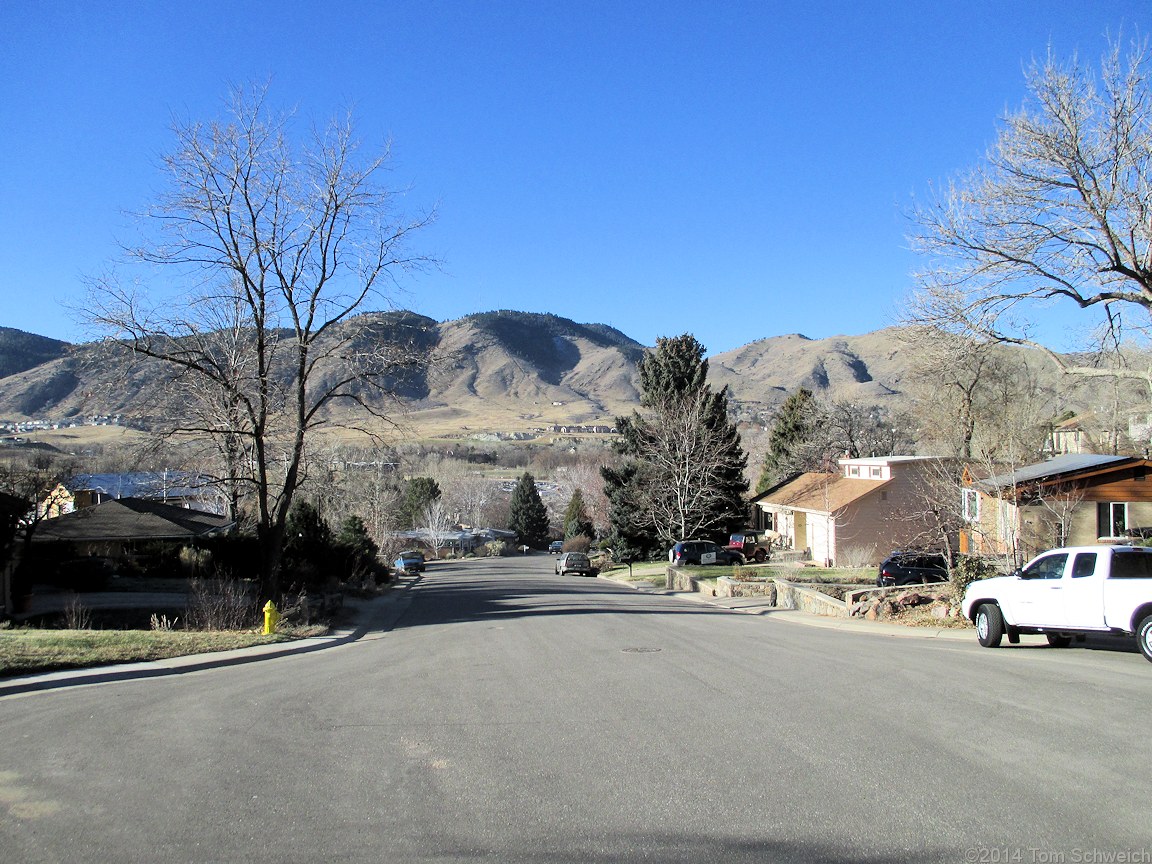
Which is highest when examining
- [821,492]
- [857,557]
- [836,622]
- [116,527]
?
[821,492]

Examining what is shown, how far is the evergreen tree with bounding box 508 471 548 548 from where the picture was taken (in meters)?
109

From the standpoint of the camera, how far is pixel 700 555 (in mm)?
46750

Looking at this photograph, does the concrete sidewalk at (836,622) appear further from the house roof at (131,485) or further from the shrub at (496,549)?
the shrub at (496,549)

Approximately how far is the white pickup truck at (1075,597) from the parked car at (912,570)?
488 inches

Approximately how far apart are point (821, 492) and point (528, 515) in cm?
6154

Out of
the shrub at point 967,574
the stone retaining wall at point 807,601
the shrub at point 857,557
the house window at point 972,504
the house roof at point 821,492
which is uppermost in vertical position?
the house roof at point 821,492

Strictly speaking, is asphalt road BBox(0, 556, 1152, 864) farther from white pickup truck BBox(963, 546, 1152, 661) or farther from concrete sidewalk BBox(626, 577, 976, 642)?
concrete sidewalk BBox(626, 577, 976, 642)

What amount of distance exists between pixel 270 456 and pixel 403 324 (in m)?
10.3

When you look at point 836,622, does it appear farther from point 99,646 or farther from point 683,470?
point 683,470

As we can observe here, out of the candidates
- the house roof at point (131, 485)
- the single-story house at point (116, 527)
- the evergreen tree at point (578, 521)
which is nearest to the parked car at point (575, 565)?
the house roof at point (131, 485)

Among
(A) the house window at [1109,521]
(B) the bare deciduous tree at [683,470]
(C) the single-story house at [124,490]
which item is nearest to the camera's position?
(A) the house window at [1109,521]

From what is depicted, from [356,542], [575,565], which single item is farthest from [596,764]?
[575,565]

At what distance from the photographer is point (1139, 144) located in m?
18.0

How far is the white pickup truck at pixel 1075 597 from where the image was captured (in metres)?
12.5
